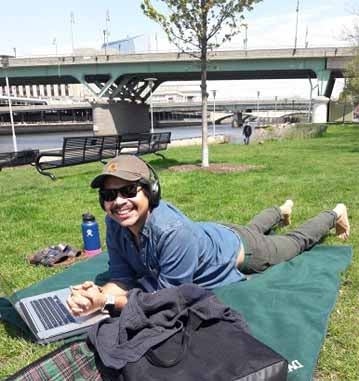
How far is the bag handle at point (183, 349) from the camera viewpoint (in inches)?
79.8

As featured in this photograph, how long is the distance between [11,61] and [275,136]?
1573 inches

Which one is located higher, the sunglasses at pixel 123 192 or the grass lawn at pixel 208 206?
the sunglasses at pixel 123 192

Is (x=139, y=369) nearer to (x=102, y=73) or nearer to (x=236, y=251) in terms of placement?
(x=236, y=251)

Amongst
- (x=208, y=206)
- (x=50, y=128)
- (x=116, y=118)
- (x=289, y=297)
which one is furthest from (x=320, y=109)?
(x=50, y=128)

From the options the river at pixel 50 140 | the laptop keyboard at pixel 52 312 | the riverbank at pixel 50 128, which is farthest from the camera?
the riverbank at pixel 50 128

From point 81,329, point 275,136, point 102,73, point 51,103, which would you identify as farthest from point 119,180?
point 51,103

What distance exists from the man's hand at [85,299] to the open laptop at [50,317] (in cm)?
11

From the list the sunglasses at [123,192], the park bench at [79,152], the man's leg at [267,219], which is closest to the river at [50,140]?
the park bench at [79,152]

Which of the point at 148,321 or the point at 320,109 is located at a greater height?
the point at 148,321

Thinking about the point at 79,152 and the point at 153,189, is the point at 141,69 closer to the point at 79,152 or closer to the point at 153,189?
the point at 79,152

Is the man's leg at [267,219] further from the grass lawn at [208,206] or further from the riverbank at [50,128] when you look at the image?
the riverbank at [50,128]

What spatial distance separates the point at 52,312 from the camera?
3.35 m

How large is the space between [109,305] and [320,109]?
163 ft

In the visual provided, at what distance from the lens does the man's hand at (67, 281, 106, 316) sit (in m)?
2.77
